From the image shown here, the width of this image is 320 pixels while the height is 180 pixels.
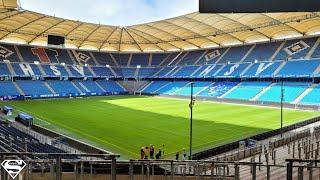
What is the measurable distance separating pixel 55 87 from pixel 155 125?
44.2 metres

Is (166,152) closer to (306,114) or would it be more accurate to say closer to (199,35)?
(306,114)

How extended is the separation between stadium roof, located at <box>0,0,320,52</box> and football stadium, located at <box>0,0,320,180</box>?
8.9 inches

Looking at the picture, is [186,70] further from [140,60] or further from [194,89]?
[140,60]

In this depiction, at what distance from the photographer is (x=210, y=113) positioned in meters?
48.6

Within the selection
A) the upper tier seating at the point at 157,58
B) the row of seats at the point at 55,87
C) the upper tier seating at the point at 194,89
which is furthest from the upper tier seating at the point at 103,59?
the upper tier seating at the point at 194,89

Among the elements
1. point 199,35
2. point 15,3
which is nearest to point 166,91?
point 199,35

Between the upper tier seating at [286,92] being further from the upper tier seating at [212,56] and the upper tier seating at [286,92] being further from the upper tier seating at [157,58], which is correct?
Result: the upper tier seating at [157,58]

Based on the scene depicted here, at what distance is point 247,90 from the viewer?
222 feet

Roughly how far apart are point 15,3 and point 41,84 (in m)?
36.4

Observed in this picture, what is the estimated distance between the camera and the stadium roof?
58375 millimetres

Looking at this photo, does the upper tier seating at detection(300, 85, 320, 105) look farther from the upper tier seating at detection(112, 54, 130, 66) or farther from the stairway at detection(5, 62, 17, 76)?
the stairway at detection(5, 62, 17, 76)

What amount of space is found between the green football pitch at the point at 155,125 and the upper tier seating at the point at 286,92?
6864 mm

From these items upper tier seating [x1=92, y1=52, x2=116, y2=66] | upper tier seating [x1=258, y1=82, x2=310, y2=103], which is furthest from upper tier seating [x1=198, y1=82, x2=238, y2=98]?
upper tier seating [x1=92, y1=52, x2=116, y2=66]

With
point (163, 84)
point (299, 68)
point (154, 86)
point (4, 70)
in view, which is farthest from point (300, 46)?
point (4, 70)
